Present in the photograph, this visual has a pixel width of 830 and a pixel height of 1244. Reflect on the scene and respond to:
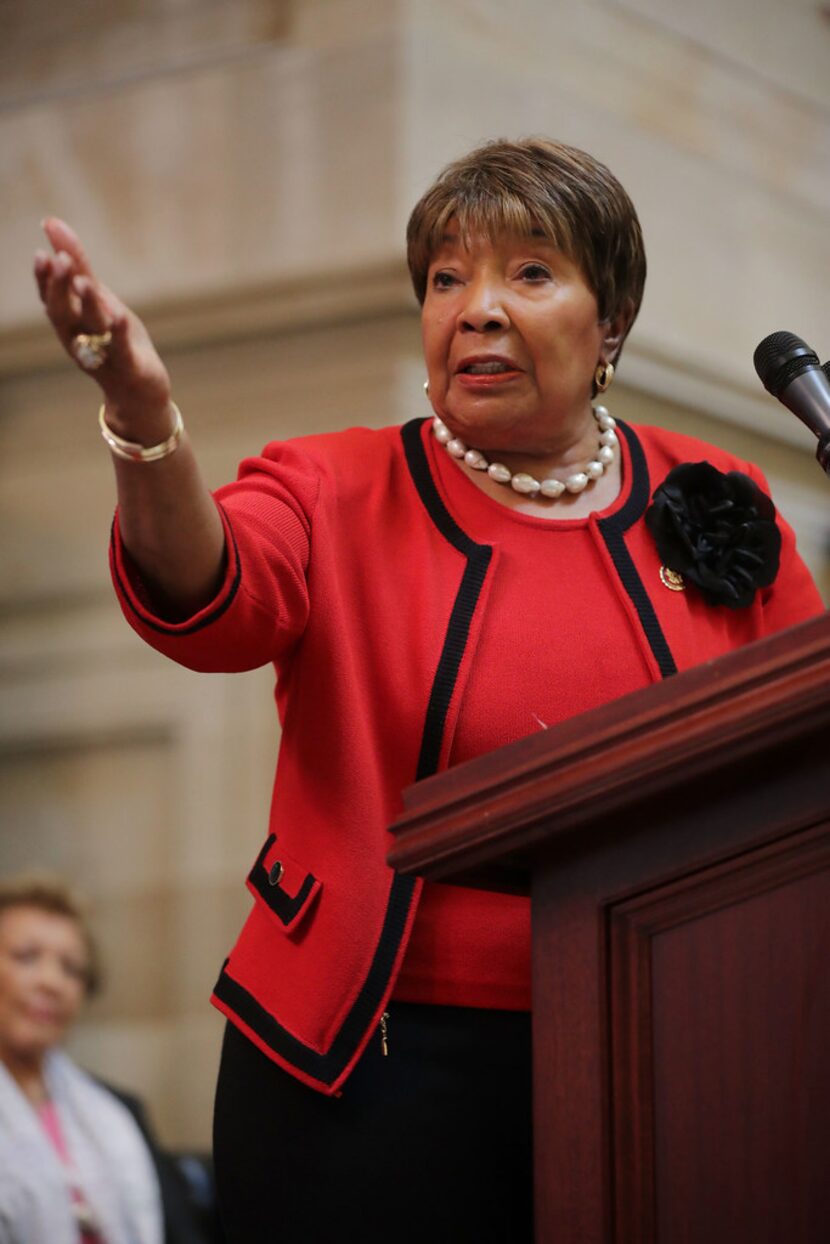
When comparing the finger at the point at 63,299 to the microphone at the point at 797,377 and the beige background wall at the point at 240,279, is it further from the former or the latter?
the beige background wall at the point at 240,279

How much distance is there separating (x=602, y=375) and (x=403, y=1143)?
31.4 inches

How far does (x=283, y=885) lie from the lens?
1.58m

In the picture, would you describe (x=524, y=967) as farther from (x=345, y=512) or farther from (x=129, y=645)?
(x=129, y=645)

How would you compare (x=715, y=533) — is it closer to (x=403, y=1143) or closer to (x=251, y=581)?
(x=251, y=581)

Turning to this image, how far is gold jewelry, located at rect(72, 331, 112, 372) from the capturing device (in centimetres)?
129

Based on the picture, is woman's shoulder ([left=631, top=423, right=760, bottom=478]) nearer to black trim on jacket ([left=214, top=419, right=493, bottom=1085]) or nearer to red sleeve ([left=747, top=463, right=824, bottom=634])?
red sleeve ([left=747, top=463, right=824, bottom=634])

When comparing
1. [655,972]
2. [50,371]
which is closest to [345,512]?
[655,972]

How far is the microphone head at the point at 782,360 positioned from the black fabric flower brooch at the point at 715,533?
0.71 feet

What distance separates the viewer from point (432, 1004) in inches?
61.0

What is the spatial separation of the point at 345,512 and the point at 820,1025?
73 cm

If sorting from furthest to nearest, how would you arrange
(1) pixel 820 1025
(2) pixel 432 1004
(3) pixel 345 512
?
1. (3) pixel 345 512
2. (2) pixel 432 1004
3. (1) pixel 820 1025

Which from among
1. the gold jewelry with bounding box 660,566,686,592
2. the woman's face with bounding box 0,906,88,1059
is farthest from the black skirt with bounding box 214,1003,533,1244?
the woman's face with bounding box 0,906,88,1059

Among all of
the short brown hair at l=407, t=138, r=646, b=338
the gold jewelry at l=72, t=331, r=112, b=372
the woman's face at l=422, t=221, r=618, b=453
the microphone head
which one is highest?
the short brown hair at l=407, t=138, r=646, b=338

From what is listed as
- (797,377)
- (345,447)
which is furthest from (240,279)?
(797,377)
